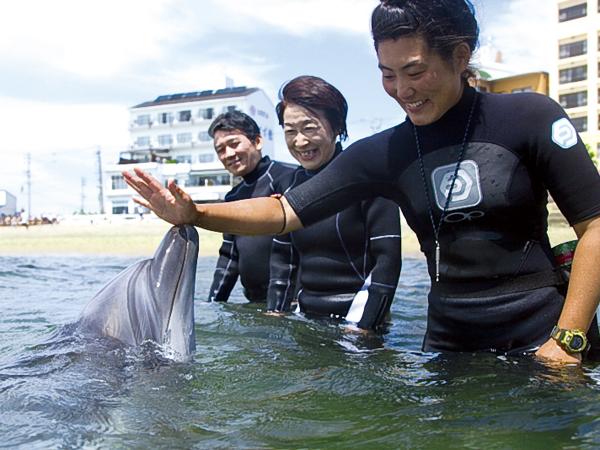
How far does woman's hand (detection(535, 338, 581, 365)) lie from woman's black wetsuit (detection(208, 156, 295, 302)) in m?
2.98

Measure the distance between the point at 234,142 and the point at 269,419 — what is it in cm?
328

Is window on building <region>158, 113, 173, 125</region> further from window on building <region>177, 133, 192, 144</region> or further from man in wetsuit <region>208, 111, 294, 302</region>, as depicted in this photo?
man in wetsuit <region>208, 111, 294, 302</region>

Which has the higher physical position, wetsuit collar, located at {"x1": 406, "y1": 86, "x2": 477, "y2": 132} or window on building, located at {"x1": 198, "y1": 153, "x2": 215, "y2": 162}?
window on building, located at {"x1": 198, "y1": 153, "x2": 215, "y2": 162}

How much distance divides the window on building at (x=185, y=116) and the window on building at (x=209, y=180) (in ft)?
18.1

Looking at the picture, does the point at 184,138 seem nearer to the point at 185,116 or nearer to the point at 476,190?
the point at 185,116

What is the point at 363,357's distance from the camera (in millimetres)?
3371

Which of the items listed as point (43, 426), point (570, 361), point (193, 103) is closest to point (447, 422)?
point (570, 361)

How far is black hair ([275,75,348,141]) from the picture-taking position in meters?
4.03

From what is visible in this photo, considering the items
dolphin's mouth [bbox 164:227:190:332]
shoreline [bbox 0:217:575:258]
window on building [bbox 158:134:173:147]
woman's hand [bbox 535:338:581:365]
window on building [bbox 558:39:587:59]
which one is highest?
window on building [bbox 558:39:587:59]

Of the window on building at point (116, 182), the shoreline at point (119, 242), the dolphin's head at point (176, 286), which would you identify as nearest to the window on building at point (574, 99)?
the shoreline at point (119, 242)

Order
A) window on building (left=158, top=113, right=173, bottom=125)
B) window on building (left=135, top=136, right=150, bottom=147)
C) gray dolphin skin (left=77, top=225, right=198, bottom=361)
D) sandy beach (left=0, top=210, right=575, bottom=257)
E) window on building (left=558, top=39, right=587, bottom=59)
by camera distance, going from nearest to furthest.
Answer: gray dolphin skin (left=77, top=225, right=198, bottom=361) → sandy beach (left=0, top=210, right=575, bottom=257) → window on building (left=558, top=39, right=587, bottom=59) → window on building (left=158, top=113, right=173, bottom=125) → window on building (left=135, top=136, right=150, bottom=147)

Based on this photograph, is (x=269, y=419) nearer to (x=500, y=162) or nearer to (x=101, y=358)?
(x=101, y=358)

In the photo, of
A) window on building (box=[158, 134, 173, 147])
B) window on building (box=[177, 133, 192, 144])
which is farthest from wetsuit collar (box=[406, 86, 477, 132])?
window on building (box=[158, 134, 173, 147])

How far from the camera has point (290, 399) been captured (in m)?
2.61
